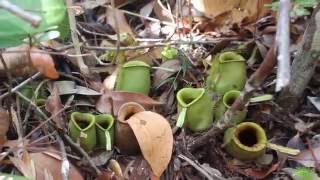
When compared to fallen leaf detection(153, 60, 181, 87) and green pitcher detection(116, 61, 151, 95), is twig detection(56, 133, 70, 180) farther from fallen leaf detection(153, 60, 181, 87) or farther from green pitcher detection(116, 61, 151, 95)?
fallen leaf detection(153, 60, 181, 87)

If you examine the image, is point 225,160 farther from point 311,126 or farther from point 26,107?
point 26,107

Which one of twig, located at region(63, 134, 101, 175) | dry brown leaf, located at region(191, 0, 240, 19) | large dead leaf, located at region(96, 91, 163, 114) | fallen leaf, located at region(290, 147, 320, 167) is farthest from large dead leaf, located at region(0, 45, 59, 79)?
fallen leaf, located at region(290, 147, 320, 167)

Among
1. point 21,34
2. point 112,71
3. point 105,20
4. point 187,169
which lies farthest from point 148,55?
point 21,34

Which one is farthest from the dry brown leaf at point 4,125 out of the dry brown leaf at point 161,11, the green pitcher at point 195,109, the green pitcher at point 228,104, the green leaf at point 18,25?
the dry brown leaf at point 161,11

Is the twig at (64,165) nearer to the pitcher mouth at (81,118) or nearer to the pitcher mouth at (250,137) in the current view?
the pitcher mouth at (81,118)

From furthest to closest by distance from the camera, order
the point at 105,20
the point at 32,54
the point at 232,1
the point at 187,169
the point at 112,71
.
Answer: the point at 105,20 → the point at 232,1 → the point at 112,71 → the point at 32,54 → the point at 187,169

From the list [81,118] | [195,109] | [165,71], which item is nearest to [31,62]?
[81,118]

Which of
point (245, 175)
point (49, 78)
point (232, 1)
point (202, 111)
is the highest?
point (232, 1)

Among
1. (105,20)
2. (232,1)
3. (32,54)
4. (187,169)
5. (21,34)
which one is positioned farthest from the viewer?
(105,20)
